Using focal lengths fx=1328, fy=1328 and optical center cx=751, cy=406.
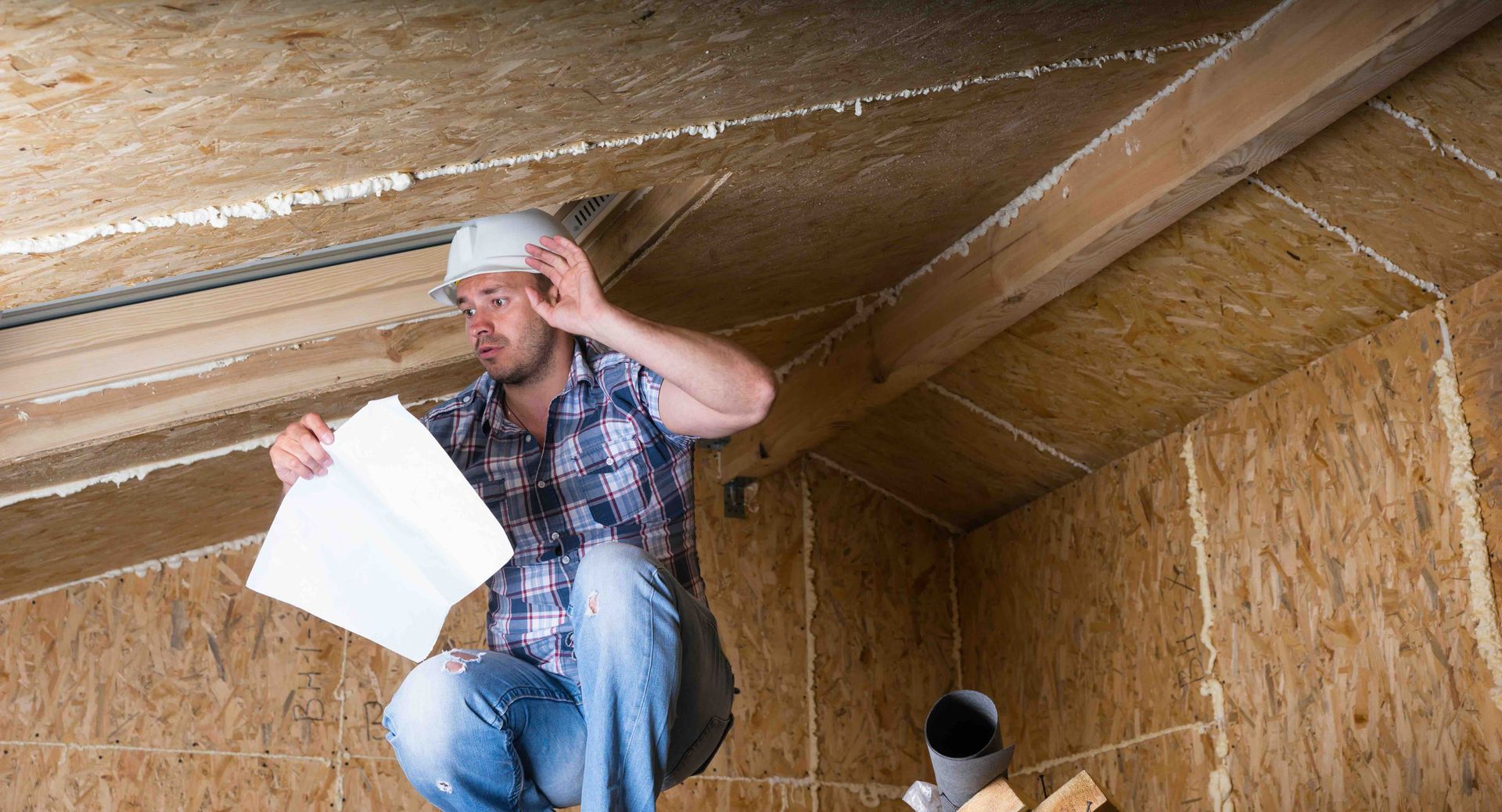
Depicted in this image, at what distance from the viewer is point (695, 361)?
2.16 m

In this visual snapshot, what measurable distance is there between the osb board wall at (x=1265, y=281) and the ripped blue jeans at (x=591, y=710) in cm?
147

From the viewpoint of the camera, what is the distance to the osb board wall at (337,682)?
11.1ft

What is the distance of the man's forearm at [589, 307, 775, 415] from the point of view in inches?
84.4

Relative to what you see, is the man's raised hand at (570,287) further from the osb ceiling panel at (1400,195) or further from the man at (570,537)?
the osb ceiling panel at (1400,195)

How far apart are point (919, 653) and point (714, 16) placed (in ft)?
10.8

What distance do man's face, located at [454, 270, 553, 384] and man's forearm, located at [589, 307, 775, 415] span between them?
335 mm

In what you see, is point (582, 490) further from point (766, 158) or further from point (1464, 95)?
point (1464, 95)

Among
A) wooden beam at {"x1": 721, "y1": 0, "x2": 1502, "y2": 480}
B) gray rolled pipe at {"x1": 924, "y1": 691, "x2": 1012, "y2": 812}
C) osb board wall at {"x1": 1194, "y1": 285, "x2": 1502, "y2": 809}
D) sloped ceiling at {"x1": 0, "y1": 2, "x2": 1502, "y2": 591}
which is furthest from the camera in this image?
osb board wall at {"x1": 1194, "y1": 285, "x2": 1502, "y2": 809}

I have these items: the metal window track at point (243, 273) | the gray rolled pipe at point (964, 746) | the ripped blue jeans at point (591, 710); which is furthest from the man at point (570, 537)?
the gray rolled pipe at point (964, 746)

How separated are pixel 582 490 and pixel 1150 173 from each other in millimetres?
1217

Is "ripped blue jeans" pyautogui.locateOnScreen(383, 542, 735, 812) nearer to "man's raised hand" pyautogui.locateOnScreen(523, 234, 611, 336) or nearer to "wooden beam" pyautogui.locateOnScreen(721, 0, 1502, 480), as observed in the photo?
"man's raised hand" pyautogui.locateOnScreen(523, 234, 611, 336)

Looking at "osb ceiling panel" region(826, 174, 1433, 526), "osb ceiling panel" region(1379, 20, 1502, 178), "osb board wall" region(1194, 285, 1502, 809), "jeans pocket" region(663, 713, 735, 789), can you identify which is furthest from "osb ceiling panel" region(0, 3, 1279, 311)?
"osb board wall" region(1194, 285, 1502, 809)

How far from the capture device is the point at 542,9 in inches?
58.2

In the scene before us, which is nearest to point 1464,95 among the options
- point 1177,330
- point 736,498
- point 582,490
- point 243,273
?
point 1177,330
